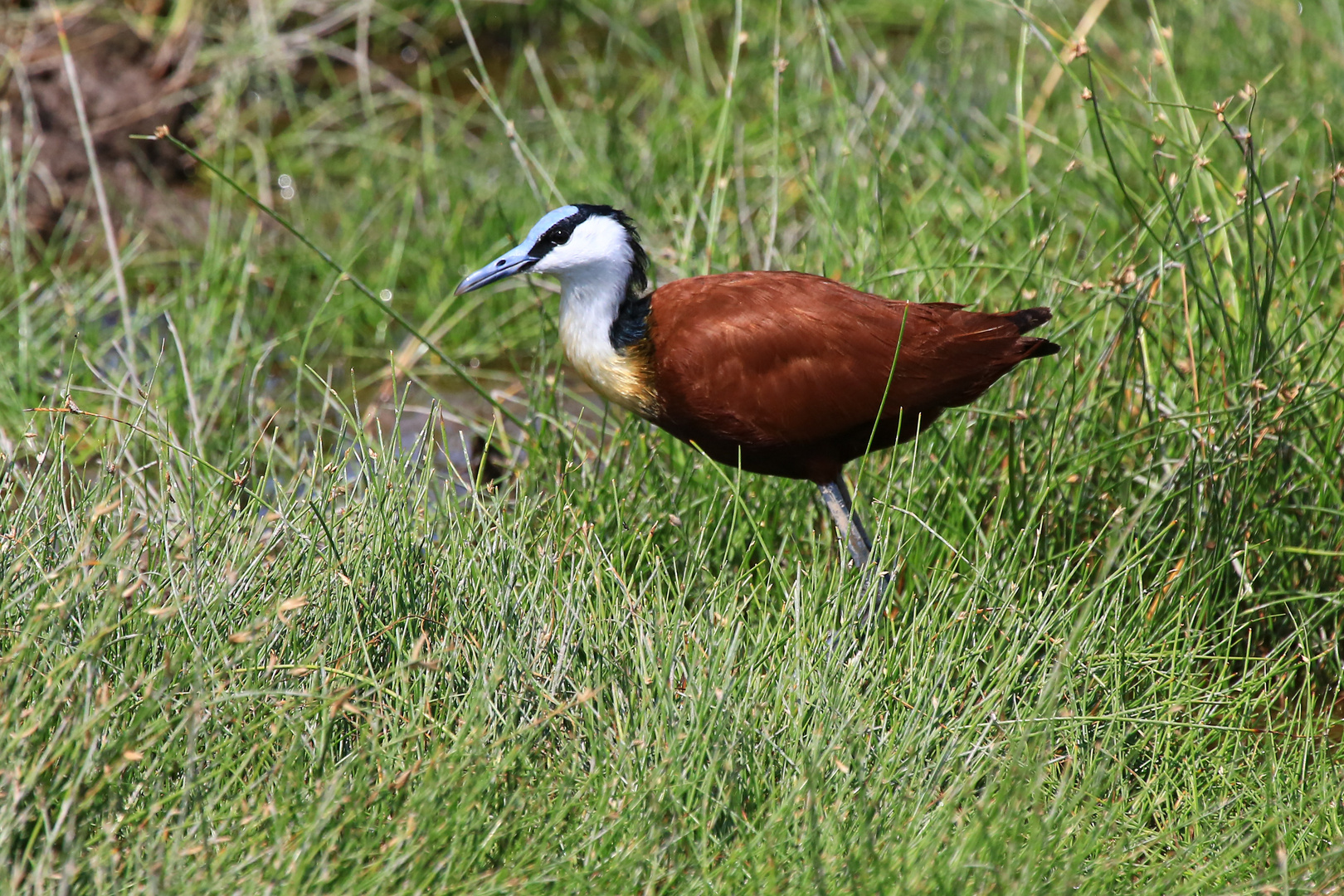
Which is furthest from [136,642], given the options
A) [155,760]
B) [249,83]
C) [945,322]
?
[249,83]

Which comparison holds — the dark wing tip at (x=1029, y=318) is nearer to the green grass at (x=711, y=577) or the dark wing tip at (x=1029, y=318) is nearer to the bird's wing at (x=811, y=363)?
the bird's wing at (x=811, y=363)

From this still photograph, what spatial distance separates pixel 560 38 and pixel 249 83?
1.51 meters

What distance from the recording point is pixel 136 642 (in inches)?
88.5

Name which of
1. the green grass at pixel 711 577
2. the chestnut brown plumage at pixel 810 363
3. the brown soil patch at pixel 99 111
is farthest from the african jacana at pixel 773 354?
the brown soil patch at pixel 99 111

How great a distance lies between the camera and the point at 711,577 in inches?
113

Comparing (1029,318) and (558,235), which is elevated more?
(558,235)

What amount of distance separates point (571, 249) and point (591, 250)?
48 mm

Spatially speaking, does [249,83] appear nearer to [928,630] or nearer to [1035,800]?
[928,630]

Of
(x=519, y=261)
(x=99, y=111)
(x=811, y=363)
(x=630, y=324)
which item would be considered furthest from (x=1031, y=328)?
(x=99, y=111)

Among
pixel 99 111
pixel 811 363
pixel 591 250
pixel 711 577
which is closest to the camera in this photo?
pixel 711 577

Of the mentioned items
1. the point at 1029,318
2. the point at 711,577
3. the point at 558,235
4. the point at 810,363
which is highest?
the point at 558,235

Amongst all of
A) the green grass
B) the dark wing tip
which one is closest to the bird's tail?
the dark wing tip

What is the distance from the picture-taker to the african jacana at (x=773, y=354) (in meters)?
3.05

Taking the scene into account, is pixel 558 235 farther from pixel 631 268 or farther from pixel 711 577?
pixel 711 577
